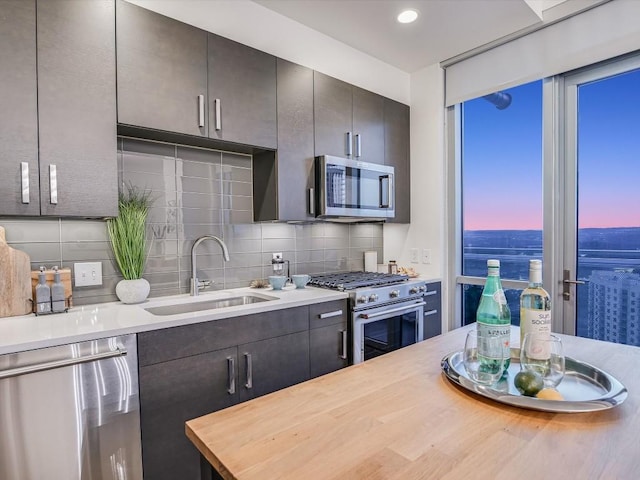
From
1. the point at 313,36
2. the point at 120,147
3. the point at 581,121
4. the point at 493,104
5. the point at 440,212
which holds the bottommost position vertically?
the point at 440,212

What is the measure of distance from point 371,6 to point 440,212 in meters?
1.59

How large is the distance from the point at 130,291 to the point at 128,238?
10.7 inches

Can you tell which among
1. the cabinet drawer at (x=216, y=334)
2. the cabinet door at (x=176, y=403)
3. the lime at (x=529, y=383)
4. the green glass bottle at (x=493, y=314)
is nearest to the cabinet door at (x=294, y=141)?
the cabinet drawer at (x=216, y=334)

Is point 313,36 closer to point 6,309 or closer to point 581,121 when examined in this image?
point 581,121

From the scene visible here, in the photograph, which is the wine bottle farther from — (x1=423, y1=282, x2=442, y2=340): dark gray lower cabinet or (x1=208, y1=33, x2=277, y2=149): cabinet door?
(x1=423, y1=282, x2=442, y2=340): dark gray lower cabinet

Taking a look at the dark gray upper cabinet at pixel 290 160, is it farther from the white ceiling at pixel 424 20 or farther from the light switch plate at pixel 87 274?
the light switch plate at pixel 87 274

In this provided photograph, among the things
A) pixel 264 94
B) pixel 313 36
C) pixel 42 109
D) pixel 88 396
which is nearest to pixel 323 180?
pixel 264 94

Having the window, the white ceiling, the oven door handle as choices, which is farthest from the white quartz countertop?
the white ceiling

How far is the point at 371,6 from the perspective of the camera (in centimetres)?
231

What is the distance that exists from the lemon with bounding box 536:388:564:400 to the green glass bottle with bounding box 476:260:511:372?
10cm

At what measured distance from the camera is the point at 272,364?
1.94m

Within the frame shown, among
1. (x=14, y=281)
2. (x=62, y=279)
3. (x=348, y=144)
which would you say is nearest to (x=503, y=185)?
(x=348, y=144)

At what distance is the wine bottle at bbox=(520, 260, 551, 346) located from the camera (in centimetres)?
94

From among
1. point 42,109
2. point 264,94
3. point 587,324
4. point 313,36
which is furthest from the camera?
point 313,36
